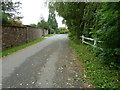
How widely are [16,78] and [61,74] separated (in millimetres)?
1477

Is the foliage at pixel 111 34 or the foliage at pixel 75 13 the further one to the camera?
the foliage at pixel 75 13

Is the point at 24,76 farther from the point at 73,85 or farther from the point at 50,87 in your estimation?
the point at 73,85

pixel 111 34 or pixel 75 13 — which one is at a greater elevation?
pixel 75 13

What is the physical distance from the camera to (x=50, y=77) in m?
3.43

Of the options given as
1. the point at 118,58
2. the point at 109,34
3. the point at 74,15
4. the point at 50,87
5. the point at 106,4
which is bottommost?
the point at 50,87

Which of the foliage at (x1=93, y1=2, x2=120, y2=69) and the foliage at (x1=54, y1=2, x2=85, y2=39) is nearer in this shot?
the foliage at (x1=93, y1=2, x2=120, y2=69)

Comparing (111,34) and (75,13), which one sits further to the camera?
(75,13)

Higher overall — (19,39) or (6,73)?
(19,39)

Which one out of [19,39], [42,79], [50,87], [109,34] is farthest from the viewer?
[19,39]

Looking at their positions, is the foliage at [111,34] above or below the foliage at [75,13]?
below

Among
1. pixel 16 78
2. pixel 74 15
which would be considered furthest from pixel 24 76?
pixel 74 15

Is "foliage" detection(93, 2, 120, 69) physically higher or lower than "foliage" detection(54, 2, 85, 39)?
lower

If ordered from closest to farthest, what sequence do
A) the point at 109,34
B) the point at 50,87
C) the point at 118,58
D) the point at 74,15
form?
the point at 50,87, the point at 109,34, the point at 118,58, the point at 74,15

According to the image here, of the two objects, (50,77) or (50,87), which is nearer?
(50,87)
